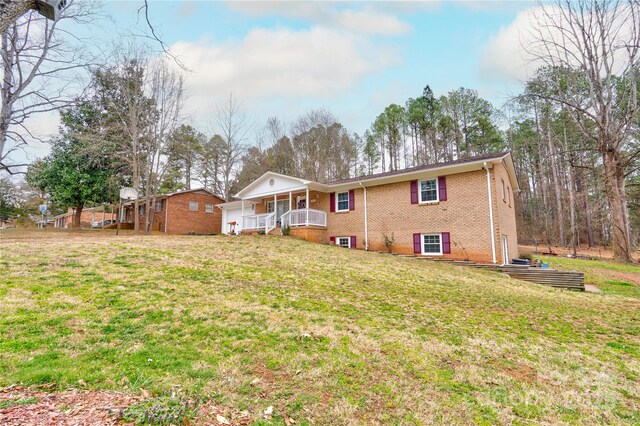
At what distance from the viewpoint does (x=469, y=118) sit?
102ft

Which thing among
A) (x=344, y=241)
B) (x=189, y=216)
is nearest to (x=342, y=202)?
(x=344, y=241)

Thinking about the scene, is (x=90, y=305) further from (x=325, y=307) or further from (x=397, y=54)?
(x=397, y=54)

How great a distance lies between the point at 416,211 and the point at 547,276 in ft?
18.9

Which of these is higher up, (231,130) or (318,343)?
(231,130)

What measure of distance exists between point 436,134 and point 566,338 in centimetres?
2964

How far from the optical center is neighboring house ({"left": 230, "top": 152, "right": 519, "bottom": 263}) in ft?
43.2

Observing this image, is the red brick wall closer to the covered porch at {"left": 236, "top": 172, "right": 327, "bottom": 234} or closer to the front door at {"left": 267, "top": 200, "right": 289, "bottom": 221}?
the covered porch at {"left": 236, "top": 172, "right": 327, "bottom": 234}

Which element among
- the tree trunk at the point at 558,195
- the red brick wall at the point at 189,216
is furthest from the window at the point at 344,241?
the tree trunk at the point at 558,195

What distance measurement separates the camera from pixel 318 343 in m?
3.99

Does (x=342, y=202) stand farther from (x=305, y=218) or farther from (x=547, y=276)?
(x=547, y=276)

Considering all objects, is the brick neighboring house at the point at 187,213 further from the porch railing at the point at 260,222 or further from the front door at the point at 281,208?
the front door at the point at 281,208

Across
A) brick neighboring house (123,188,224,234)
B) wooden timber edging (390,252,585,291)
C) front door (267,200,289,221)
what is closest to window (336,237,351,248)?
front door (267,200,289,221)

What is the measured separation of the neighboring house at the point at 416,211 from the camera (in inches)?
519

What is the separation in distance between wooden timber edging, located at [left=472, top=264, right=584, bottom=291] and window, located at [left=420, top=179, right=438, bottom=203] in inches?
147
